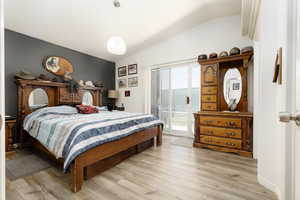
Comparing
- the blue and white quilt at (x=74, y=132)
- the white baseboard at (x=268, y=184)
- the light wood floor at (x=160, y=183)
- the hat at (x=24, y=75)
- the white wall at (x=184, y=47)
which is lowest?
the light wood floor at (x=160, y=183)

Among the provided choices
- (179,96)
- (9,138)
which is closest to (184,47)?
(179,96)

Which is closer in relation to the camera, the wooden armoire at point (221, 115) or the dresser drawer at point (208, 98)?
the wooden armoire at point (221, 115)

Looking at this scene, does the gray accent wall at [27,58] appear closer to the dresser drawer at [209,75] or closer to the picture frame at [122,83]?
the picture frame at [122,83]

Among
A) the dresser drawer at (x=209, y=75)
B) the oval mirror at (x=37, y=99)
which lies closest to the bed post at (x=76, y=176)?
the oval mirror at (x=37, y=99)

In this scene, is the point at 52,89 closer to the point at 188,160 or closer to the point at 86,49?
the point at 86,49

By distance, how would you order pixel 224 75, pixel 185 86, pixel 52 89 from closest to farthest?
pixel 224 75
pixel 52 89
pixel 185 86

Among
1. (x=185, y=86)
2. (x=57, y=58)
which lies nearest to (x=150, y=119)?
(x=185, y=86)

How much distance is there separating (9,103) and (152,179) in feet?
10.8

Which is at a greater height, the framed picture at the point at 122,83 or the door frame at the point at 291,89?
the framed picture at the point at 122,83

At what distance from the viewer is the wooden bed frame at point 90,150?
5.30ft

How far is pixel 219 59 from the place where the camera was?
2.86 metres

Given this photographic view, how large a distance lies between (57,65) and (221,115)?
4.08 metres

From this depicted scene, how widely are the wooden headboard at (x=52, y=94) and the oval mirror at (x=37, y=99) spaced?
0.06 meters

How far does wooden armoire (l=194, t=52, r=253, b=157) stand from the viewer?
8.24ft
